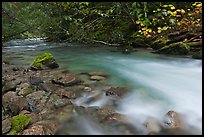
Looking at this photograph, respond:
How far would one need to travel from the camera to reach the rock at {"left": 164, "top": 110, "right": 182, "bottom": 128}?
3.50 metres

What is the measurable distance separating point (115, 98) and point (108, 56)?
3.85 m

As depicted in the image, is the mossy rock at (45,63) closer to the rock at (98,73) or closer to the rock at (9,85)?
the rock at (9,85)

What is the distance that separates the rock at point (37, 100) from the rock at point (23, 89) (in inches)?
8.7

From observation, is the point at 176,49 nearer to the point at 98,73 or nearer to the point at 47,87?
the point at 98,73

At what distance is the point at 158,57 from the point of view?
7.37 m

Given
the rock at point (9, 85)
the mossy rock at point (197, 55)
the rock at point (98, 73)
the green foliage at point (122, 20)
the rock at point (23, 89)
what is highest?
the green foliage at point (122, 20)

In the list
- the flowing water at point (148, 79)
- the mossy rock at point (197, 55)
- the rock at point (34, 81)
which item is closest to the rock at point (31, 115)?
the flowing water at point (148, 79)

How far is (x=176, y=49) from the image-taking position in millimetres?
→ 7418

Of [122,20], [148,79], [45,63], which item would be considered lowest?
[148,79]

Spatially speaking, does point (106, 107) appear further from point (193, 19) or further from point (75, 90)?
point (193, 19)

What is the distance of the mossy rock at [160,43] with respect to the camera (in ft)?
26.3

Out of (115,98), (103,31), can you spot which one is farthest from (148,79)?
(103,31)

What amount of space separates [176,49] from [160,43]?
80 cm

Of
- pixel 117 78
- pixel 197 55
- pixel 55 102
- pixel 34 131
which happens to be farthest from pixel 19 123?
pixel 197 55
